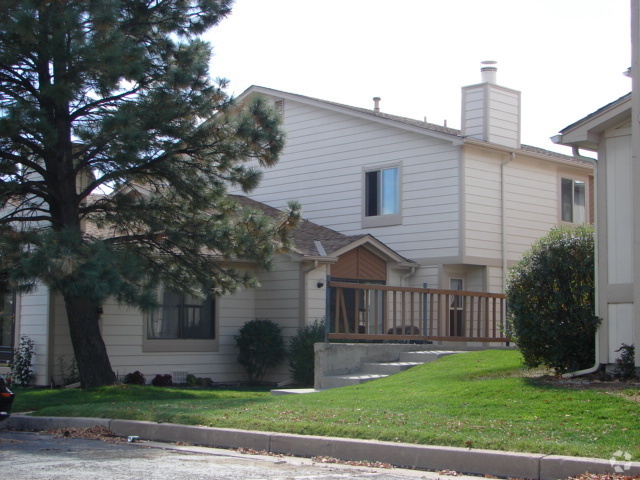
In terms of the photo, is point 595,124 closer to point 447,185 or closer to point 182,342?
point 447,185

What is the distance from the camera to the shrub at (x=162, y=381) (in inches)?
758

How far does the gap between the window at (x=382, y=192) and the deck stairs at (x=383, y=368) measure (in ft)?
20.5

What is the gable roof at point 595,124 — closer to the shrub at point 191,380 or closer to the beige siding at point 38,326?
the shrub at point 191,380

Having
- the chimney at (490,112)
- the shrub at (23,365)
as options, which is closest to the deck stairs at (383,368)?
the chimney at (490,112)

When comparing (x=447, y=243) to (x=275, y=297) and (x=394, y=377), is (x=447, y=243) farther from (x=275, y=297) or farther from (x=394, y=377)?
(x=394, y=377)

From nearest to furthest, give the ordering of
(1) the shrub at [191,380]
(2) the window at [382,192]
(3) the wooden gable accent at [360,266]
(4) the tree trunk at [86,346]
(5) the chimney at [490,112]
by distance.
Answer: (4) the tree trunk at [86,346] < (1) the shrub at [191,380] < (3) the wooden gable accent at [360,266] < (5) the chimney at [490,112] < (2) the window at [382,192]

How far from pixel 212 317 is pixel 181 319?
0.86 meters

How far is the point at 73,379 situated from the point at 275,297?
5.49m

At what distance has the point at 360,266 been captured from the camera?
2172cm

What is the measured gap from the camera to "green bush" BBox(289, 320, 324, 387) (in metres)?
19.1

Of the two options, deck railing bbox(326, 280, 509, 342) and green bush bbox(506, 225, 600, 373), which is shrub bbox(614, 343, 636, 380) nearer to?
green bush bbox(506, 225, 600, 373)

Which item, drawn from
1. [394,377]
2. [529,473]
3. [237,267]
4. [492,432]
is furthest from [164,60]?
[529,473]

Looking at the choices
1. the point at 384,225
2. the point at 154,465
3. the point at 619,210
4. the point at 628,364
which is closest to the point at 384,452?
the point at 154,465

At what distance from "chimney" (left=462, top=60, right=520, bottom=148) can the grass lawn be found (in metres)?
8.68
